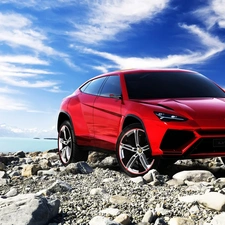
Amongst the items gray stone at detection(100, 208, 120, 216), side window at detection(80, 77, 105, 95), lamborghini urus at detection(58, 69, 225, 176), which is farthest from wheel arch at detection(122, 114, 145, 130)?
gray stone at detection(100, 208, 120, 216)

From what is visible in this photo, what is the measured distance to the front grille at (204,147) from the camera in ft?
17.5

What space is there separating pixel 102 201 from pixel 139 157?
5.28ft

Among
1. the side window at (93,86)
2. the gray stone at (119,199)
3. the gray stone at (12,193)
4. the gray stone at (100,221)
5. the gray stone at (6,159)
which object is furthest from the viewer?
the gray stone at (6,159)

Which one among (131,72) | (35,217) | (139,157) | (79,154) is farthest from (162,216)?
(79,154)

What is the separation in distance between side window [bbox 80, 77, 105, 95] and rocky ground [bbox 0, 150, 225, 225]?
1.65 m

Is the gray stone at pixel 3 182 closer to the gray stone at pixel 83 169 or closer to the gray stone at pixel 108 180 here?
the gray stone at pixel 83 169

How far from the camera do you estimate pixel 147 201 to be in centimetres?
425

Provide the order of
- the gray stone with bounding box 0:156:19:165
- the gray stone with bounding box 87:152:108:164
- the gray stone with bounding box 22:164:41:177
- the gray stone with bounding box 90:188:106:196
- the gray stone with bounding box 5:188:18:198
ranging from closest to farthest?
the gray stone with bounding box 90:188:106:196 < the gray stone with bounding box 5:188:18:198 < the gray stone with bounding box 22:164:41:177 < the gray stone with bounding box 87:152:108:164 < the gray stone with bounding box 0:156:19:165

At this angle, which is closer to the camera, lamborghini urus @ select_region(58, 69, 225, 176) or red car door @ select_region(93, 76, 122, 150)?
lamborghini urus @ select_region(58, 69, 225, 176)

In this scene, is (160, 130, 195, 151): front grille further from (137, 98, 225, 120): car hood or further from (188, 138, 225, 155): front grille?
(137, 98, 225, 120): car hood

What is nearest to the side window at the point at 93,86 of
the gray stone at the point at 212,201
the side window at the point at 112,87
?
the side window at the point at 112,87

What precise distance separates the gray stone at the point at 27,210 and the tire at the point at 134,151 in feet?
6.85

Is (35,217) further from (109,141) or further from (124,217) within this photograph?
(109,141)

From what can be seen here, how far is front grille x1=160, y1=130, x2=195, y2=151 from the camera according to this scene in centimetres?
534
